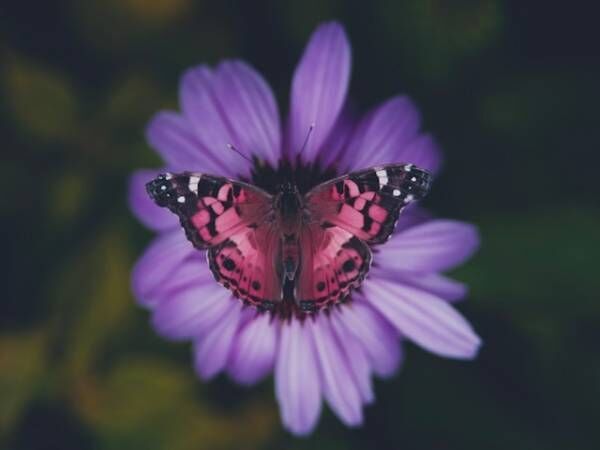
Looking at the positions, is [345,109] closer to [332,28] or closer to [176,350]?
[332,28]

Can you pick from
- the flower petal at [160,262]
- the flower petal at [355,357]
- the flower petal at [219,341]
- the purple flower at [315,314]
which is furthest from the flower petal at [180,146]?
the flower petal at [355,357]

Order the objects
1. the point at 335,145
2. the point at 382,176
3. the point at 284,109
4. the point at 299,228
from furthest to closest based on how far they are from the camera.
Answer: the point at 284,109
the point at 335,145
the point at 299,228
the point at 382,176

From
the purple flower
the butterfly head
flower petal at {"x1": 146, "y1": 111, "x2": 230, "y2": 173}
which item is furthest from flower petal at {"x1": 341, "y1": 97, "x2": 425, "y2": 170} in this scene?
the butterfly head

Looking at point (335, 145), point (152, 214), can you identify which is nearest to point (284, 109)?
point (335, 145)

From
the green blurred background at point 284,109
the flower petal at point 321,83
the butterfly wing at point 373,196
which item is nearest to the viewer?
the butterfly wing at point 373,196

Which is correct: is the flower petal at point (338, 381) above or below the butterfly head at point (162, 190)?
below

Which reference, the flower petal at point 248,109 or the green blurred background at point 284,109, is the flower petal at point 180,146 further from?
the green blurred background at point 284,109

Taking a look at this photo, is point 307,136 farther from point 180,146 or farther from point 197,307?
point 197,307
